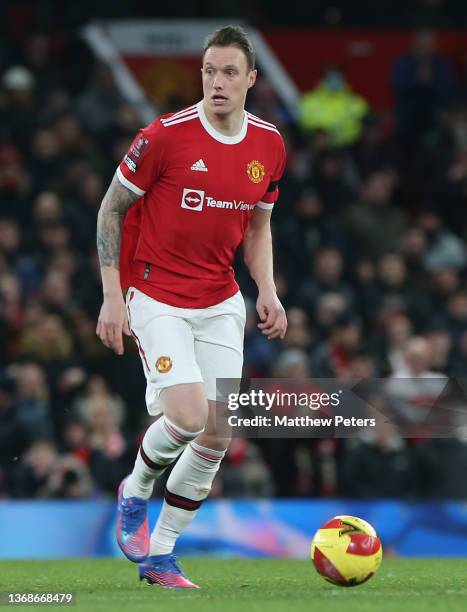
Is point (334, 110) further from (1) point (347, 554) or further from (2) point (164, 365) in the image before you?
(1) point (347, 554)

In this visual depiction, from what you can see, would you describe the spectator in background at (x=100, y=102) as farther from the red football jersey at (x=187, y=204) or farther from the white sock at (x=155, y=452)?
the white sock at (x=155, y=452)

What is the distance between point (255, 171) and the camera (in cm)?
739

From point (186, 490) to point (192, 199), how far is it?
4.64 ft

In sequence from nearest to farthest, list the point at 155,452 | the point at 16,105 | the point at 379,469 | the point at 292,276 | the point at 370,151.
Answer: the point at 155,452 < the point at 379,469 < the point at 292,276 < the point at 16,105 < the point at 370,151

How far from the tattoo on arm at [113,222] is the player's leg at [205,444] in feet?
1.76

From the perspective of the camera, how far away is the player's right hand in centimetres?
695

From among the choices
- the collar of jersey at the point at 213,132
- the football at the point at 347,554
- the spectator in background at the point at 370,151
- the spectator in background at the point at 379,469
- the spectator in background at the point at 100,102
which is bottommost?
the spectator in background at the point at 379,469

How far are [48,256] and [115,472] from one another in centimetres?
289

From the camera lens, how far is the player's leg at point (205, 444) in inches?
287

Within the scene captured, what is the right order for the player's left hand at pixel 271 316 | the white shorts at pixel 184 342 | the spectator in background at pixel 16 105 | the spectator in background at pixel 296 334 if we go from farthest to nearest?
1. the spectator in background at pixel 16 105
2. the spectator in background at pixel 296 334
3. the player's left hand at pixel 271 316
4. the white shorts at pixel 184 342

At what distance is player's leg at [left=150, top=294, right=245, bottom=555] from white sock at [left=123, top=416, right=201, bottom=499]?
0.40 ft

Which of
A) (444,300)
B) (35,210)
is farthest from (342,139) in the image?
(35,210)

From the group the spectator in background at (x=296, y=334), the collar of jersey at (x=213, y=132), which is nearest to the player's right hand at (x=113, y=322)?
the collar of jersey at (x=213, y=132)

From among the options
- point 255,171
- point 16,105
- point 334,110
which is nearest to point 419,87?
point 334,110
